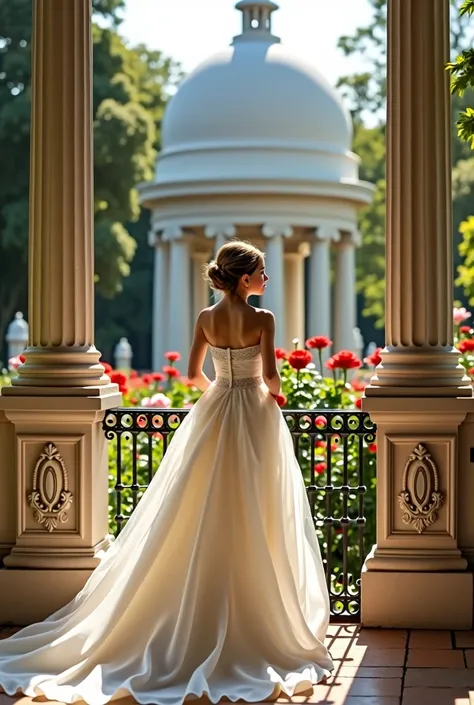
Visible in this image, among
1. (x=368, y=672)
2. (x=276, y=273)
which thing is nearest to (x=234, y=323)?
(x=368, y=672)

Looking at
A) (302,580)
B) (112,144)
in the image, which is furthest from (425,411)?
(112,144)

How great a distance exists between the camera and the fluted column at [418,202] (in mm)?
8922

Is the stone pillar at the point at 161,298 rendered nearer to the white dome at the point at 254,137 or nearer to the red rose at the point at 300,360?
the white dome at the point at 254,137

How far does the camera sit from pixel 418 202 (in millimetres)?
8930

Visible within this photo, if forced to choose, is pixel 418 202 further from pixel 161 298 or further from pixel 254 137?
pixel 161 298

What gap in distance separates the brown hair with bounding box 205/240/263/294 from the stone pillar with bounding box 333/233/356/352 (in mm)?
29613

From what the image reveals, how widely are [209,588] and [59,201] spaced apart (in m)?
3.02

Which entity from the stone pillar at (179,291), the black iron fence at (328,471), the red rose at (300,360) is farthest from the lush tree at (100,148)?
the red rose at (300,360)

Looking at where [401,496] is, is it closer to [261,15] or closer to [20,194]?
[261,15]

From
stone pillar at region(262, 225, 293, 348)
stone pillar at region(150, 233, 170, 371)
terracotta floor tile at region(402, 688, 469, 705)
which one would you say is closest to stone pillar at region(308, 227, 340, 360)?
stone pillar at region(262, 225, 293, 348)

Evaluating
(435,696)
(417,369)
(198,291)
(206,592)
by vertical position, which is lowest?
(435,696)

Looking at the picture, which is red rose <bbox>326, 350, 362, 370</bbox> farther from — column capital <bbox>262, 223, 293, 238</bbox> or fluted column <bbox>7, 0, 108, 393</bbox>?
column capital <bbox>262, 223, 293, 238</bbox>

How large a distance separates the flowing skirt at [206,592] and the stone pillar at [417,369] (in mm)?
982

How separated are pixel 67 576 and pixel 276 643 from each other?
212 cm
